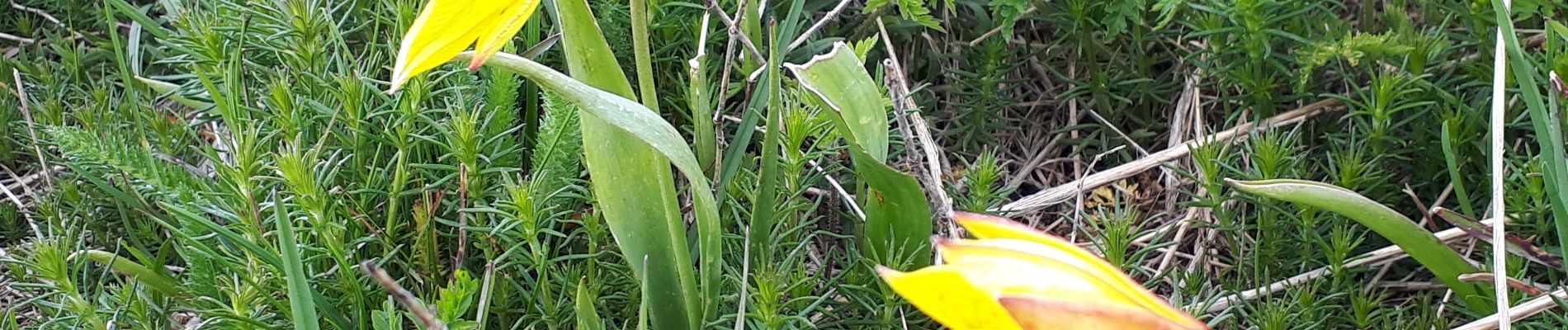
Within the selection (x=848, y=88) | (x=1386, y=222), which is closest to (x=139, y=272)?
(x=848, y=88)

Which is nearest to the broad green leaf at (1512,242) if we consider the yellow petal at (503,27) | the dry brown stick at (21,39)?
the yellow petal at (503,27)

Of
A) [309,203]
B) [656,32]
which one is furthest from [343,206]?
[656,32]

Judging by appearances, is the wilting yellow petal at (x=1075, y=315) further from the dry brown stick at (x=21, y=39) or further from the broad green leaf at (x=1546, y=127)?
the dry brown stick at (x=21, y=39)

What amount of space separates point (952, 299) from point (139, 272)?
4.10 feet

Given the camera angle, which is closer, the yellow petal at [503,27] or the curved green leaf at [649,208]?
the yellow petal at [503,27]

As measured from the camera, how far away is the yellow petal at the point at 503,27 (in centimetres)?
64

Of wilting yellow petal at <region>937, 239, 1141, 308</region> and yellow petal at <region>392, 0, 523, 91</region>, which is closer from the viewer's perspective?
wilting yellow petal at <region>937, 239, 1141, 308</region>

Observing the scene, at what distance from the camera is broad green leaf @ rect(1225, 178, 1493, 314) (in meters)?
1.12

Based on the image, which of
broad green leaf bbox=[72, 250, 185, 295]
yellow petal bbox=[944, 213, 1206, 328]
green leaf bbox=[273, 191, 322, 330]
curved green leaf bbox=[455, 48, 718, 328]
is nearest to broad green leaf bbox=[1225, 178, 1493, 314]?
curved green leaf bbox=[455, 48, 718, 328]

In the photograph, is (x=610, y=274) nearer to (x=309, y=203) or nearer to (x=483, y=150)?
(x=483, y=150)

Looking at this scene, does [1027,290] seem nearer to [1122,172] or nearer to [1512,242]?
[1512,242]

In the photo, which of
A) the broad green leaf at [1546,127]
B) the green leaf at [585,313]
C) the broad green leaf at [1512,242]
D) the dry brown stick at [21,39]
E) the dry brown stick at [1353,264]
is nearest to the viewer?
the green leaf at [585,313]

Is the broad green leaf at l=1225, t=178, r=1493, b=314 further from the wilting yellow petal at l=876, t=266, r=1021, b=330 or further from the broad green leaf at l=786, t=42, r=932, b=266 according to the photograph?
the wilting yellow petal at l=876, t=266, r=1021, b=330

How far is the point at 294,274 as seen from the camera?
0.95 meters
